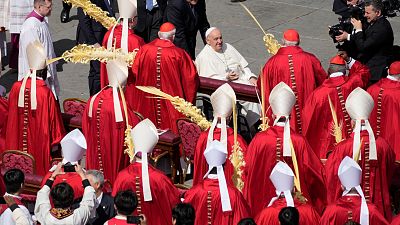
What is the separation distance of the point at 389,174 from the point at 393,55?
3255 mm

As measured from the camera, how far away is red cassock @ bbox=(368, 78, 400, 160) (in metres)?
16.0

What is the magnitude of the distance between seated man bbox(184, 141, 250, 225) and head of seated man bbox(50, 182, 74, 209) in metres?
1.38

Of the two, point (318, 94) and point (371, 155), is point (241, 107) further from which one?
point (371, 155)

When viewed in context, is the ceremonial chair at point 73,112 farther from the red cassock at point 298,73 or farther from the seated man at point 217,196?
the seated man at point 217,196

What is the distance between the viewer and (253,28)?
72.8 feet

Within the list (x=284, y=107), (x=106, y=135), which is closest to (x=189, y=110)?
(x=106, y=135)

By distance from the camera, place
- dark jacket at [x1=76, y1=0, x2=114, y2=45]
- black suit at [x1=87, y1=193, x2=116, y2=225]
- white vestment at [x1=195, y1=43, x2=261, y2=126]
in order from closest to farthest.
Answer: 1. black suit at [x1=87, y1=193, x2=116, y2=225]
2. white vestment at [x1=195, y1=43, x2=261, y2=126]
3. dark jacket at [x1=76, y1=0, x2=114, y2=45]

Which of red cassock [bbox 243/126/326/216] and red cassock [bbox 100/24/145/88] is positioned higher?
red cassock [bbox 100/24/145/88]

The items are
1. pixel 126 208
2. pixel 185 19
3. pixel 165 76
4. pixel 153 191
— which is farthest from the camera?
pixel 185 19

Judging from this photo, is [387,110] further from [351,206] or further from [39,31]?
[39,31]

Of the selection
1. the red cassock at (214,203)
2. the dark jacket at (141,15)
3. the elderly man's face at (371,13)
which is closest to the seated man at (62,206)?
the red cassock at (214,203)

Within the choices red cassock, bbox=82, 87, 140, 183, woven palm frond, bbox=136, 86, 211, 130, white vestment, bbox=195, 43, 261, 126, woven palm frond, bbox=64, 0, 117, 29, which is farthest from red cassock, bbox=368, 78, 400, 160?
woven palm frond, bbox=64, 0, 117, 29

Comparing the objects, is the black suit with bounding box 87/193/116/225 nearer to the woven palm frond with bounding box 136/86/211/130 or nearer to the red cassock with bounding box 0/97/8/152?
the woven palm frond with bounding box 136/86/211/130

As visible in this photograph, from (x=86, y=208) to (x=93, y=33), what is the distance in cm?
682
